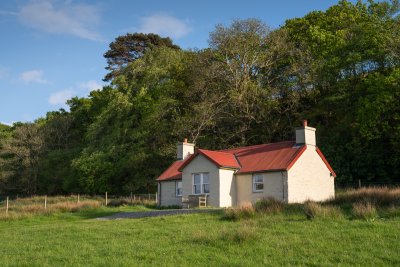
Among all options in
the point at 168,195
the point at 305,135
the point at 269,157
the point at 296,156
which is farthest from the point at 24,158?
the point at 296,156

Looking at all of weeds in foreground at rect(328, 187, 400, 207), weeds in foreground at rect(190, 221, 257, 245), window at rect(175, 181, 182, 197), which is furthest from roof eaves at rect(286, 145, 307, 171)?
weeds in foreground at rect(190, 221, 257, 245)

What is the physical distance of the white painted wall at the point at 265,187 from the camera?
30.8m

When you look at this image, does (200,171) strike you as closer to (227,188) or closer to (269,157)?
(227,188)

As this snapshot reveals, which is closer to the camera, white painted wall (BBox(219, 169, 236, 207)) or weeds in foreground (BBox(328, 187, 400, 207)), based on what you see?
weeds in foreground (BBox(328, 187, 400, 207))

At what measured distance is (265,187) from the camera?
1257 inches

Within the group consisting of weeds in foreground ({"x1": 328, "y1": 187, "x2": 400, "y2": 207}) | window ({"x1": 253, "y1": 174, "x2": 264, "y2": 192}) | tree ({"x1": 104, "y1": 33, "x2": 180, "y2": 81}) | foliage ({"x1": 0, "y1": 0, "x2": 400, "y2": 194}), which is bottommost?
weeds in foreground ({"x1": 328, "y1": 187, "x2": 400, "y2": 207})

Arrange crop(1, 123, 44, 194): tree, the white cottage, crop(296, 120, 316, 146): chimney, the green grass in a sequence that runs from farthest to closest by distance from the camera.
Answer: crop(1, 123, 44, 194): tree, crop(296, 120, 316, 146): chimney, the white cottage, the green grass

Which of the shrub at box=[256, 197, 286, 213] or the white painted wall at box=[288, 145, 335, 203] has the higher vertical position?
the white painted wall at box=[288, 145, 335, 203]

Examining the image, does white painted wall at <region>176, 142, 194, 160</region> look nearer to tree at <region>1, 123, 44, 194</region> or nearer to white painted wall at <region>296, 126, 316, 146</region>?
white painted wall at <region>296, 126, 316, 146</region>

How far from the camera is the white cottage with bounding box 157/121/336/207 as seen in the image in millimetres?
31297

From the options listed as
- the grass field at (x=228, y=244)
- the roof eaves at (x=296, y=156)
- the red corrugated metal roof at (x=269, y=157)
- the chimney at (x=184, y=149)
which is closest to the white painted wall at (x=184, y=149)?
the chimney at (x=184, y=149)

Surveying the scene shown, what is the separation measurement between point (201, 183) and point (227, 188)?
2.06 meters

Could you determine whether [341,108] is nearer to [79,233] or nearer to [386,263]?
[79,233]

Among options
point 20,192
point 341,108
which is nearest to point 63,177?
point 20,192
